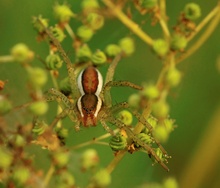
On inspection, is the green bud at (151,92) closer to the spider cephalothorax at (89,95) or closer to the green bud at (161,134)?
the green bud at (161,134)

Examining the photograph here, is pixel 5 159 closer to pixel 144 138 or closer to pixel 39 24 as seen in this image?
pixel 144 138

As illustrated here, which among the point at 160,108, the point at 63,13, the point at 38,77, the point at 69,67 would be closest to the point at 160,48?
the point at 160,108

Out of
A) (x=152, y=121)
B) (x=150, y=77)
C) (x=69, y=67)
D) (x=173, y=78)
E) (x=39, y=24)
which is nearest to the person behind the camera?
(x=173, y=78)

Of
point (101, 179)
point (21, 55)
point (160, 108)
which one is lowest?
point (101, 179)

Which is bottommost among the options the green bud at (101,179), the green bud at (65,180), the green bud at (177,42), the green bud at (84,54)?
the green bud at (101,179)

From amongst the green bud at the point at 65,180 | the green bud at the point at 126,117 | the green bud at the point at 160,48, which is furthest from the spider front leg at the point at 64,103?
the green bud at the point at 160,48

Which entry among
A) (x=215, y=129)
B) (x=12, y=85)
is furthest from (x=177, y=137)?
(x=12, y=85)
